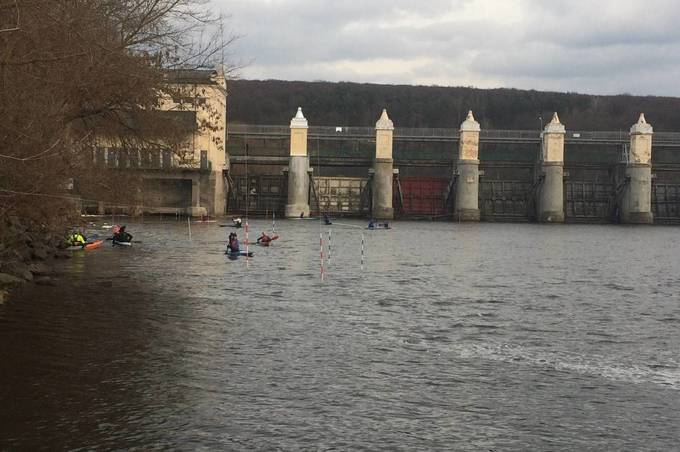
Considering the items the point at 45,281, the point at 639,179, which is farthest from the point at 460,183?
the point at 45,281

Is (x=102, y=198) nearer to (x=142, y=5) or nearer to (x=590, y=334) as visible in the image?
(x=142, y=5)

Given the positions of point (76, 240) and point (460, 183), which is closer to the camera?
point (76, 240)

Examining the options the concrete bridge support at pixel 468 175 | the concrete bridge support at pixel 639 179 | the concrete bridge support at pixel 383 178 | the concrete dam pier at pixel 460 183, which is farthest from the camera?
the concrete bridge support at pixel 639 179

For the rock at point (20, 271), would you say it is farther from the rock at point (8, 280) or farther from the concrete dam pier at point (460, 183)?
the concrete dam pier at point (460, 183)

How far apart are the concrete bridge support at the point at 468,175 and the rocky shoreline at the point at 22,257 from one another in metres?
63.1

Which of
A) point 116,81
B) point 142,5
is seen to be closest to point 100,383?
point 116,81

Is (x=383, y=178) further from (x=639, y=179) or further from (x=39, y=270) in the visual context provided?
(x=39, y=270)

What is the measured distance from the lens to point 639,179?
3794 inches

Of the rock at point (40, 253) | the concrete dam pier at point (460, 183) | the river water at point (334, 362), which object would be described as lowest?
the river water at point (334, 362)

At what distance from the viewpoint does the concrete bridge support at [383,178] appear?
9550 cm

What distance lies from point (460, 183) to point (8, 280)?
2943 inches

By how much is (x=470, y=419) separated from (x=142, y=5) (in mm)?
21973

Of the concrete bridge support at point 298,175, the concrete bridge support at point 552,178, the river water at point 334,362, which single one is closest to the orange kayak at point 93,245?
the river water at point 334,362

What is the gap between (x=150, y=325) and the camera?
66.9 feet
